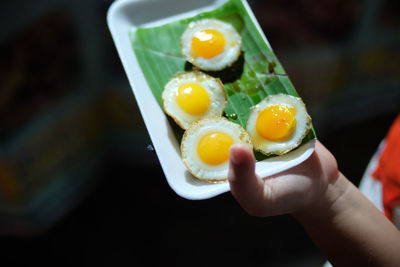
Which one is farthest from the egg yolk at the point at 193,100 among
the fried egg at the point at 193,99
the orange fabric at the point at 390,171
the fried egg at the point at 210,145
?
the orange fabric at the point at 390,171

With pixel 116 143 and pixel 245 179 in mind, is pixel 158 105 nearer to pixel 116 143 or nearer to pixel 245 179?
pixel 245 179

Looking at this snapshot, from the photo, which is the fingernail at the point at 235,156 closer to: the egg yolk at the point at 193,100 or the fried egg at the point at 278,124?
the fried egg at the point at 278,124

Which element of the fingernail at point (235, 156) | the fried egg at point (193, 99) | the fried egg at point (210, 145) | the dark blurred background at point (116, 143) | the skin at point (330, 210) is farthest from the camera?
the dark blurred background at point (116, 143)

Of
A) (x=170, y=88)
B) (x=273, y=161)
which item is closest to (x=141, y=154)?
(x=170, y=88)

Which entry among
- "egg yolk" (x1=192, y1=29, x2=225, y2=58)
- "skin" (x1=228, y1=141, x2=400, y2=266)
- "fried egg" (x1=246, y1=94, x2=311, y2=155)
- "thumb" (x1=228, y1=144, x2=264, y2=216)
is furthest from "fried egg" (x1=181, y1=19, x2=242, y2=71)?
"thumb" (x1=228, y1=144, x2=264, y2=216)

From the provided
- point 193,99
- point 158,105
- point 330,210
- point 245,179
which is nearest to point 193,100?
point 193,99

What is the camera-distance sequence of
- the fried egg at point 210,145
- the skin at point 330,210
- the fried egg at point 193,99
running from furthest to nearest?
the fried egg at point 193,99 → the fried egg at point 210,145 → the skin at point 330,210

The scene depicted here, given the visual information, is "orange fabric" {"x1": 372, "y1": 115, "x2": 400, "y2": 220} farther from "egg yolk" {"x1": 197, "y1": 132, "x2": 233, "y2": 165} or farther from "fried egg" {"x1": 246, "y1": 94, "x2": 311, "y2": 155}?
"egg yolk" {"x1": 197, "y1": 132, "x2": 233, "y2": 165}
